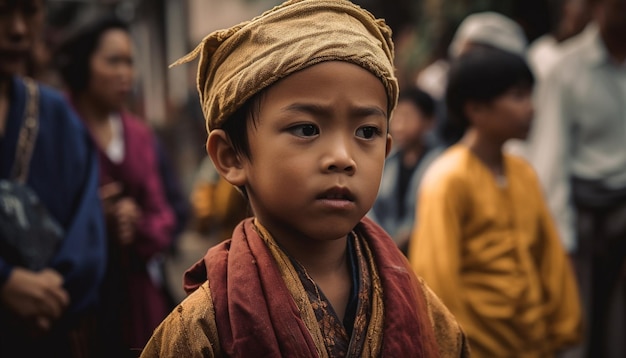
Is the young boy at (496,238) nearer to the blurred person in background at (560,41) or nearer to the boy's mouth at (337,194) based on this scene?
the boy's mouth at (337,194)

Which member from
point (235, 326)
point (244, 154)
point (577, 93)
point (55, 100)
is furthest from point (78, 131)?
point (577, 93)

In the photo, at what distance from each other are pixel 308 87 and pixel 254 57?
0.49 feet

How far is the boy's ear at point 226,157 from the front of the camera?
80.5 inches

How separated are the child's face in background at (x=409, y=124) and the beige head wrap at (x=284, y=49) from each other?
393 cm

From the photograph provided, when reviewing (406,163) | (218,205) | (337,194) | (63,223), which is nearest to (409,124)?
(406,163)

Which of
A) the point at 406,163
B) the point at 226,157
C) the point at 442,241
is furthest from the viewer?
the point at 406,163

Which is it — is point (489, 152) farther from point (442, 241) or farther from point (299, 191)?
point (299, 191)

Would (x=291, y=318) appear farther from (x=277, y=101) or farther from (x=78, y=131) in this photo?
(x=78, y=131)

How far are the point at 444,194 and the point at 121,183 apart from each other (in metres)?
1.78

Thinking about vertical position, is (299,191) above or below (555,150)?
below

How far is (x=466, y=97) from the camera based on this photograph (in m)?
3.95

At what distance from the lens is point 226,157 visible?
2.08 metres

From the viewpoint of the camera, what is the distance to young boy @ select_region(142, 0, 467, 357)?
187 centimetres

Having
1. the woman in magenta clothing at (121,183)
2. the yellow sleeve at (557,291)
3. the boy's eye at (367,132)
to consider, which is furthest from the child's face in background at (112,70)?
the boy's eye at (367,132)
